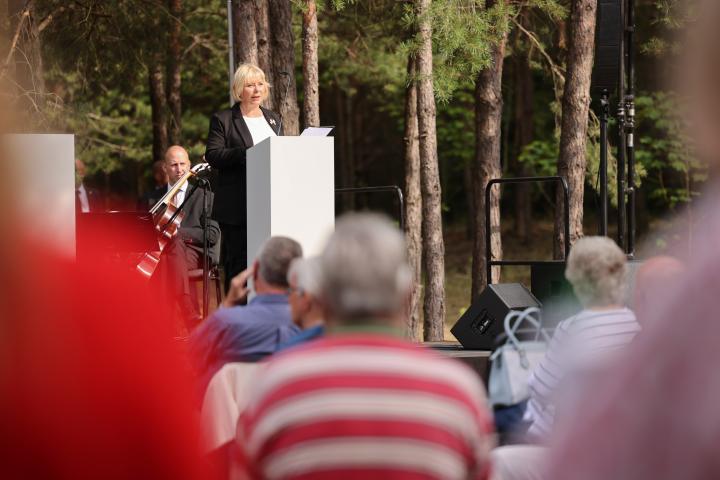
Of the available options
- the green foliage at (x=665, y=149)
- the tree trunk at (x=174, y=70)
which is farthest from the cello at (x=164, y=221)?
the green foliage at (x=665, y=149)

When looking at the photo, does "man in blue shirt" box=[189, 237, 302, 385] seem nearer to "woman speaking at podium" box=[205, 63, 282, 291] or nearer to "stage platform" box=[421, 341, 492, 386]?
"stage platform" box=[421, 341, 492, 386]

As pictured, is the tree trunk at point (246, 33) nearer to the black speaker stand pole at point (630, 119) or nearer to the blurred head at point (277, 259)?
the black speaker stand pole at point (630, 119)

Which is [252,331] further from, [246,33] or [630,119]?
[246,33]

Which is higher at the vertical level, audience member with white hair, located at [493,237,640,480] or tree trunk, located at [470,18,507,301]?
tree trunk, located at [470,18,507,301]

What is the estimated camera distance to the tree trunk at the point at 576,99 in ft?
45.7

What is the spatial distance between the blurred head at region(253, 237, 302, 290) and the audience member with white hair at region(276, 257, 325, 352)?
0.38 meters

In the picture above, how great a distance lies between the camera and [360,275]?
2.09 metres

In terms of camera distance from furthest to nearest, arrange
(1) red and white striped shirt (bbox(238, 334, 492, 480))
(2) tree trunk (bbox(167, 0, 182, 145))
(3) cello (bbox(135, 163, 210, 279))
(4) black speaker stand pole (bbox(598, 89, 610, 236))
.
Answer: (2) tree trunk (bbox(167, 0, 182, 145)) → (3) cello (bbox(135, 163, 210, 279)) → (4) black speaker stand pole (bbox(598, 89, 610, 236)) → (1) red and white striped shirt (bbox(238, 334, 492, 480))

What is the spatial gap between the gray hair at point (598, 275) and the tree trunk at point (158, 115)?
15.7 meters

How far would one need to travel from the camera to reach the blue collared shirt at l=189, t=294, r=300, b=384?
153 inches

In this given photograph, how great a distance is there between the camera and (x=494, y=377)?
12.1ft

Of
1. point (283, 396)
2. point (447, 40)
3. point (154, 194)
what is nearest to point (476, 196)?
point (447, 40)

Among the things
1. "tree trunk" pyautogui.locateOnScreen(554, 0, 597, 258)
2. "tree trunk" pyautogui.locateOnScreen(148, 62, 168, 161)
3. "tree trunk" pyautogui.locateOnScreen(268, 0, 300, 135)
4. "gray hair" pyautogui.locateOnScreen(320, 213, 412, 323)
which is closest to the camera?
"gray hair" pyautogui.locateOnScreen(320, 213, 412, 323)

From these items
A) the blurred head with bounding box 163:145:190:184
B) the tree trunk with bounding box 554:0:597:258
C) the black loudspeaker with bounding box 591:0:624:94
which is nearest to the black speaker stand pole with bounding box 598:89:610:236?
the black loudspeaker with bounding box 591:0:624:94
